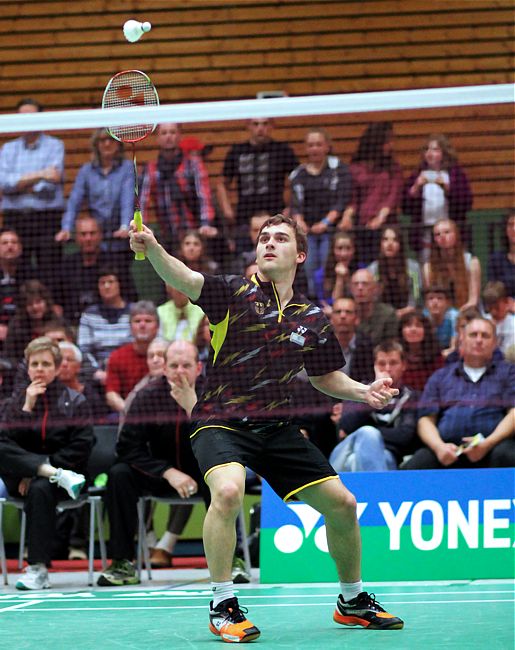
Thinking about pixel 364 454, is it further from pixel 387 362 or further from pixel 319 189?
pixel 319 189

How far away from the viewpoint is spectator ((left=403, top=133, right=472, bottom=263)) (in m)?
11.7

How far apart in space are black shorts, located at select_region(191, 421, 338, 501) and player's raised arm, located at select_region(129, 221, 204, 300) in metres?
0.73

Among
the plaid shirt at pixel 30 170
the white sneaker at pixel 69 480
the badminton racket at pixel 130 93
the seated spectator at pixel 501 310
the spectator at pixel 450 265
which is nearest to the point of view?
the badminton racket at pixel 130 93

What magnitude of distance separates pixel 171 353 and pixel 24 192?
3.94m

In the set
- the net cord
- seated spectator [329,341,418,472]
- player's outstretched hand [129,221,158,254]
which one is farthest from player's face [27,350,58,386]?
player's outstretched hand [129,221,158,254]

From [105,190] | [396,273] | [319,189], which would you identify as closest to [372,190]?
[319,189]

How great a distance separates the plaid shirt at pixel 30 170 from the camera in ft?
40.9

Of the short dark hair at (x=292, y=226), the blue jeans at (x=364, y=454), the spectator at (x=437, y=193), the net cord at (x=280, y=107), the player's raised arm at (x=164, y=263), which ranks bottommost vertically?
the blue jeans at (x=364, y=454)

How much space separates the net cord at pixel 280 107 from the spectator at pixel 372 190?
2633 millimetres

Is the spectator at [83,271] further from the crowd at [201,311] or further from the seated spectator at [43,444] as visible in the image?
the seated spectator at [43,444]

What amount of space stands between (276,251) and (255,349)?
1.76 feet

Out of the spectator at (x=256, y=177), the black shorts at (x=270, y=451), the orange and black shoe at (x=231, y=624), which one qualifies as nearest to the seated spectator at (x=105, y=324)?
the spectator at (x=256, y=177)

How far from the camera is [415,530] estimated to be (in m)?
8.61

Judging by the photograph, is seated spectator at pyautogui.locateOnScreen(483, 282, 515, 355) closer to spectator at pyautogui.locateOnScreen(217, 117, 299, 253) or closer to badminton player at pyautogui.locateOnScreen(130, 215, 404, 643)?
spectator at pyautogui.locateOnScreen(217, 117, 299, 253)
